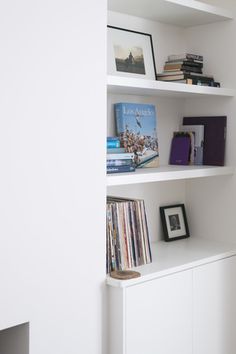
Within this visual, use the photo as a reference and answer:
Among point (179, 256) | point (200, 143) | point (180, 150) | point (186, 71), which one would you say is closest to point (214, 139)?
point (200, 143)

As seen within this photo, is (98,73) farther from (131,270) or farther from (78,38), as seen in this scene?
(131,270)

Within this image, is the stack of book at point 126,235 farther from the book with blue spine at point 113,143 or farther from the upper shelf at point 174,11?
the upper shelf at point 174,11

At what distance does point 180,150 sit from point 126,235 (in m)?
0.71

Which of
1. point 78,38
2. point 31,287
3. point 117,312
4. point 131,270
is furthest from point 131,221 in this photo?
point 78,38

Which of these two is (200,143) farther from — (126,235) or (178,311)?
(178,311)

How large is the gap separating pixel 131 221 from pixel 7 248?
0.68 m

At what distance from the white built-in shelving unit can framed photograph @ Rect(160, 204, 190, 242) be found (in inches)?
1.7

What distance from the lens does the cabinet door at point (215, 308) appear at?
2387mm

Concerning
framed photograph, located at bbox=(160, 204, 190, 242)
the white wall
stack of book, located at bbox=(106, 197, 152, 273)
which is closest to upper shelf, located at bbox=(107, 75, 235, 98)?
the white wall

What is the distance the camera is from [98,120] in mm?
1976

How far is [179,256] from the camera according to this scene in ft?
8.00

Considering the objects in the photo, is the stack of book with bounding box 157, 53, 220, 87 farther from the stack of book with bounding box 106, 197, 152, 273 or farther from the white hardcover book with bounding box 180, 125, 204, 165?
the stack of book with bounding box 106, 197, 152, 273

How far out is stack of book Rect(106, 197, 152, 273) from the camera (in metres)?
2.16

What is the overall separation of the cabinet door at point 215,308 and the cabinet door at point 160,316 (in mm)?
61
